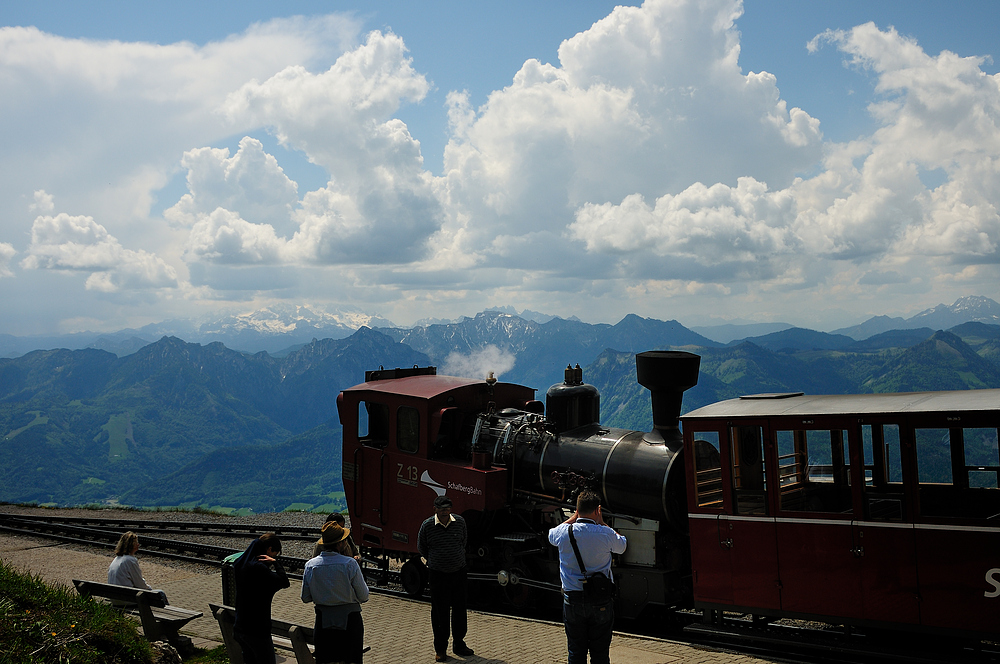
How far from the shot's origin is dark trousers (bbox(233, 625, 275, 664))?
657 cm

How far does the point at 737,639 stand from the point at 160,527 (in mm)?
18378

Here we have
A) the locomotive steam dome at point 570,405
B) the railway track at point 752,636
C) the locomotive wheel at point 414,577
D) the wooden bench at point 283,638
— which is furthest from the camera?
the locomotive wheel at point 414,577

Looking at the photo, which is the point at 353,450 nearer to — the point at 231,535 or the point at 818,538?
the point at 231,535

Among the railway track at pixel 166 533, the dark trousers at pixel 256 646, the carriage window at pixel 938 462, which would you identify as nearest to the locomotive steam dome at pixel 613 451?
the carriage window at pixel 938 462

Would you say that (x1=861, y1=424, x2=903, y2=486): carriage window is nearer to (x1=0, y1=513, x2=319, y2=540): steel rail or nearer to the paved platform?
the paved platform

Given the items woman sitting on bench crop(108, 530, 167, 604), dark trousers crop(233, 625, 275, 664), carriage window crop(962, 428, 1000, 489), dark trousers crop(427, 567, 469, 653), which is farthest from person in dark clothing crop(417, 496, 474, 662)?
carriage window crop(962, 428, 1000, 489)

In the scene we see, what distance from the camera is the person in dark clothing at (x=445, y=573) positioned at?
8531mm

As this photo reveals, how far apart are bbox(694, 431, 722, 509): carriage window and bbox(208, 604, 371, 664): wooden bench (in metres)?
4.68

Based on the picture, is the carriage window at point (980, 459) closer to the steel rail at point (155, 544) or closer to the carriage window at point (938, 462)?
the carriage window at point (938, 462)

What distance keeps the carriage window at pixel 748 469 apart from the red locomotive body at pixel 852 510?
0.06 feet

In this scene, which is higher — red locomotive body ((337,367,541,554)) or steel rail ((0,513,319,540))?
red locomotive body ((337,367,541,554))

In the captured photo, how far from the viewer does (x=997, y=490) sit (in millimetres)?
8297

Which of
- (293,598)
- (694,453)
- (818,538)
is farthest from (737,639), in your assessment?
(293,598)

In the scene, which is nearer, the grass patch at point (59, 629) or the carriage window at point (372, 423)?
the grass patch at point (59, 629)
